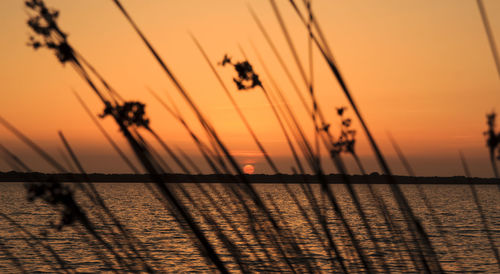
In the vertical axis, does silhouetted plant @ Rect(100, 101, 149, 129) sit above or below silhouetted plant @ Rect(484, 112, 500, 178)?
above

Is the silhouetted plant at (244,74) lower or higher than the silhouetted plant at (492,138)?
higher

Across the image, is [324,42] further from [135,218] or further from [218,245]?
[135,218]

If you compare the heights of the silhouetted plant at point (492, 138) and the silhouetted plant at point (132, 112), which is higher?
the silhouetted plant at point (132, 112)

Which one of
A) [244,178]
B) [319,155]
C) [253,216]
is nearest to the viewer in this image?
[244,178]

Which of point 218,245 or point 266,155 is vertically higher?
point 266,155

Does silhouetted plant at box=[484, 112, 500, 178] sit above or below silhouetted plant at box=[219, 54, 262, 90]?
below

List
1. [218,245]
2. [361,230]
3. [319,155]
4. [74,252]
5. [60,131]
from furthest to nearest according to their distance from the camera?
[361,230]
[218,245]
[74,252]
[319,155]
[60,131]

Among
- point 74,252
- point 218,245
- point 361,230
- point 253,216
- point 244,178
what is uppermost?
point 244,178

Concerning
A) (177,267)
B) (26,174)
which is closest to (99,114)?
(26,174)

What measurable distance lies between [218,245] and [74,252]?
10406 mm

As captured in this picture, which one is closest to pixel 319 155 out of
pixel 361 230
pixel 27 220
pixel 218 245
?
pixel 218 245

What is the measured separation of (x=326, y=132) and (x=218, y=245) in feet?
117

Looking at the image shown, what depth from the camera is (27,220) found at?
55.1m

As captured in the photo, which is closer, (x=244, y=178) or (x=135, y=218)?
(x=244, y=178)
